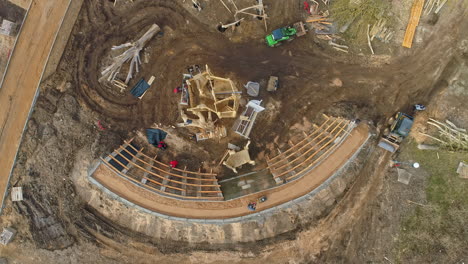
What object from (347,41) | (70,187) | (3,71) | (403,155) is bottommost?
(70,187)

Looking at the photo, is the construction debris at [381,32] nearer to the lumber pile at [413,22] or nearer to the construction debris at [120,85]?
the lumber pile at [413,22]

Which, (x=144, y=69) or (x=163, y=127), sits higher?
(x=144, y=69)

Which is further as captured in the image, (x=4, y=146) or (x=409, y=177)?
(x=4, y=146)

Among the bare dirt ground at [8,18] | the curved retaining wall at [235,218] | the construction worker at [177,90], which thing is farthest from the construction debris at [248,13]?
the bare dirt ground at [8,18]

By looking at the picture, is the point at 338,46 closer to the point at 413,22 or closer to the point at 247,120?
the point at 413,22

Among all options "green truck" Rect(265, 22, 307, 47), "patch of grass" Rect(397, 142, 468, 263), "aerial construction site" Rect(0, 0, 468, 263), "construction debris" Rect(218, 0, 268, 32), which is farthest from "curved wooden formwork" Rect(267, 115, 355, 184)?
"construction debris" Rect(218, 0, 268, 32)

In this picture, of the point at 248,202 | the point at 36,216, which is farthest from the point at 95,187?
the point at 248,202

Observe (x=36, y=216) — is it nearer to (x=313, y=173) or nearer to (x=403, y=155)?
(x=313, y=173)
